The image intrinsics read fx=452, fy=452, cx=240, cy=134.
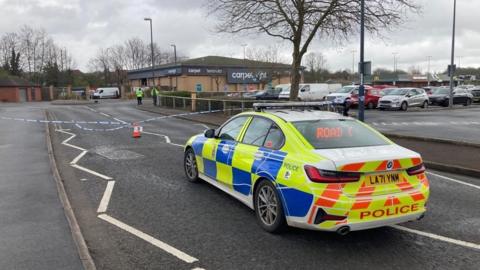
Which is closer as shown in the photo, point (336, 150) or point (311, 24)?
point (336, 150)

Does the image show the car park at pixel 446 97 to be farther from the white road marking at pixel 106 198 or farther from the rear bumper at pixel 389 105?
the white road marking at pixel 106 198

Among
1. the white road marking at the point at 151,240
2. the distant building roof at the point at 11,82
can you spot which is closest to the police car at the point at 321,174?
the white road marking at the point at 151,240

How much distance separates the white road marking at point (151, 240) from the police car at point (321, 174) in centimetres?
115

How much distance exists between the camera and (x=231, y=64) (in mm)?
71000

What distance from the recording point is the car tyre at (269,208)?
5.16 m

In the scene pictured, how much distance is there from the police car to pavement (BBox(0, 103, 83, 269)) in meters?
2.21

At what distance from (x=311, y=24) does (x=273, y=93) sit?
787 inches

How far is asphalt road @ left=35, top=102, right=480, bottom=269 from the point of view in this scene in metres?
4.52

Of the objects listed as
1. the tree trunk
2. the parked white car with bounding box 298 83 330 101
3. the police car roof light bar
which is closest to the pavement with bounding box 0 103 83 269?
the police car roof light bar

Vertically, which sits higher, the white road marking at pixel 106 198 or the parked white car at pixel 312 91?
the parked white car at pixel 312 91

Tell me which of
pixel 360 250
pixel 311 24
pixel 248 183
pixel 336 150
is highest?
pixel 311 24

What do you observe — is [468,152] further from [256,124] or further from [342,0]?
[342,0]

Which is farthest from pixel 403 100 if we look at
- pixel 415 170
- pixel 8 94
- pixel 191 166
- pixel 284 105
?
pixel 8 94

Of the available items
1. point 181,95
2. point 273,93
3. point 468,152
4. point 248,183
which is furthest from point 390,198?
point 273,93
